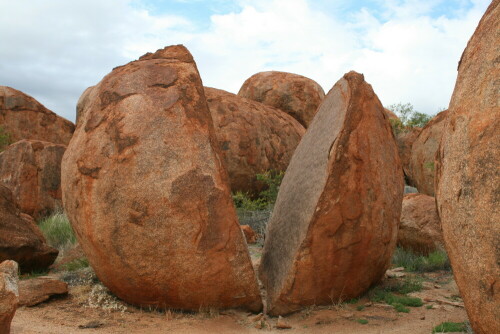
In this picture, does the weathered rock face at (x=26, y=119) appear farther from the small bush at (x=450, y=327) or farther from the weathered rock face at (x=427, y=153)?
the small bush at (x=450, y=327)

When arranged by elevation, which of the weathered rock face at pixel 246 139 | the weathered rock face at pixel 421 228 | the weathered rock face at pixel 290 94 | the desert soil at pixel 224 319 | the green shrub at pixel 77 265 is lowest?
the desert soil at pixel 224 319

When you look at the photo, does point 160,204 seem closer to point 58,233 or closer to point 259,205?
point 58,233

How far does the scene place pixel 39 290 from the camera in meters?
4.80

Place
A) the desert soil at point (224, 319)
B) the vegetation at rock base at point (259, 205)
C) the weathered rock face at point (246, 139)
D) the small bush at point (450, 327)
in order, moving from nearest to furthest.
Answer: the small bush at point (450, 327)
the desert soil at point (224, 319)
the vegetation at rock base at point (259, 205)
the weathered rock face at point (246, 139)

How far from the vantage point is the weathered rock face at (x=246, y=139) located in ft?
30.7

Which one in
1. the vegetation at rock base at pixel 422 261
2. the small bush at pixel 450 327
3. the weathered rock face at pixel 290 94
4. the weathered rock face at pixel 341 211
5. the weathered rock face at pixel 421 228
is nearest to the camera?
the small bush at pixel 450 327

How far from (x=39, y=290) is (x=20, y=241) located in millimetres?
1235

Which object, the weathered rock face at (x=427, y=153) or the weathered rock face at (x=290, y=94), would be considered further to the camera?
the weathered rock face at (x=290, y=94)

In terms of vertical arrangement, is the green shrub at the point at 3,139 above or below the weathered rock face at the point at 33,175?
above

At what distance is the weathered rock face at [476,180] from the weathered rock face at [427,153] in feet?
24.2

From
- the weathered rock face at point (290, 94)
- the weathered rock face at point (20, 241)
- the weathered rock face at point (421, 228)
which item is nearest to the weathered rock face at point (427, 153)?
the weathered rock face at point (290, 94)

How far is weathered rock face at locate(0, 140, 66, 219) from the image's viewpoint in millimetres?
9234

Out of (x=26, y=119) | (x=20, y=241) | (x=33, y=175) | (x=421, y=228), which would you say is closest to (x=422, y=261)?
(x=421, y=228)

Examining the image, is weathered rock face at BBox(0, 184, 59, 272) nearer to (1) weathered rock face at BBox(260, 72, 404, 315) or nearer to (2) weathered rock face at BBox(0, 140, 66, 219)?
(1) weathered rock face at BBox(260, 72, 404, 315)
